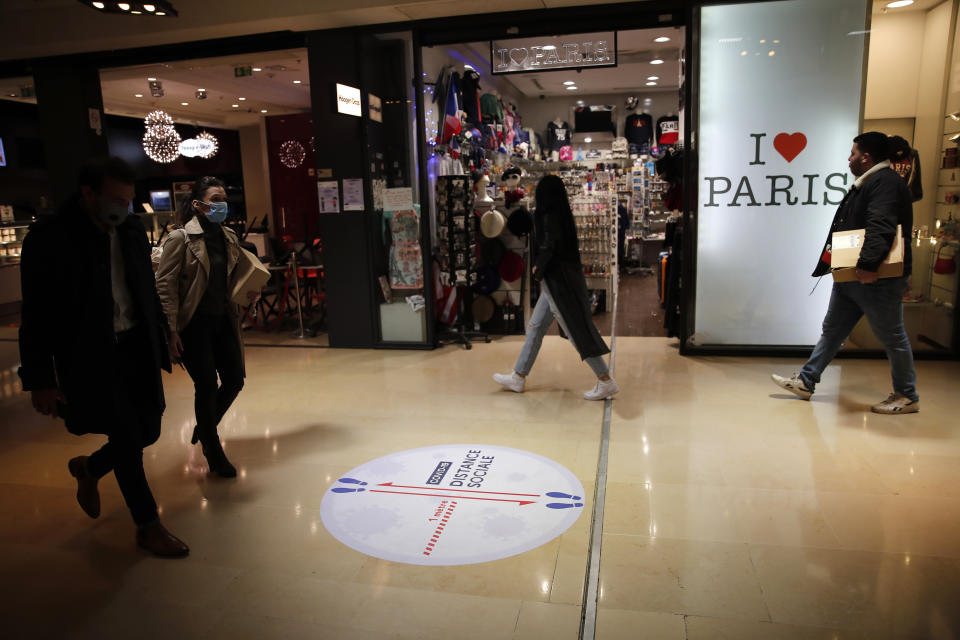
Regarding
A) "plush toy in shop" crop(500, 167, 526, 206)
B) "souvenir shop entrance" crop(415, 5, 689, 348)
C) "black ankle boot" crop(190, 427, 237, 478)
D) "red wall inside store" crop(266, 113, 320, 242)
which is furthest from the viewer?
"red wall inside store" crop(266, 113, 320, 242)

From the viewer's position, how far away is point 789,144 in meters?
5.25

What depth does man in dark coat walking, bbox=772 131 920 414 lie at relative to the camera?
12.4ft

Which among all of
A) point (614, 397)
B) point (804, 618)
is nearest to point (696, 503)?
point (804, 618)

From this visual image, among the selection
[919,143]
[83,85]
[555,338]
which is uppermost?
[83,85]

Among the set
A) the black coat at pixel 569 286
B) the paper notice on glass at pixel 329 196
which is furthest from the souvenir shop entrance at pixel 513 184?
the black coat at pixel 569 286

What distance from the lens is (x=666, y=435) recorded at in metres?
3.83

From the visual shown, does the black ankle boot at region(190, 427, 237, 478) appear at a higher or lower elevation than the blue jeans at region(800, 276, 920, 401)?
lower

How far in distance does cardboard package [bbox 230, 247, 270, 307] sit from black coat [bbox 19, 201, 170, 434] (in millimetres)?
734

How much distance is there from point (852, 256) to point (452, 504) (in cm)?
281

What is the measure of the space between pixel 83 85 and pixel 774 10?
22.0 feet

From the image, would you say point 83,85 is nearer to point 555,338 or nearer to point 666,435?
point 555,338

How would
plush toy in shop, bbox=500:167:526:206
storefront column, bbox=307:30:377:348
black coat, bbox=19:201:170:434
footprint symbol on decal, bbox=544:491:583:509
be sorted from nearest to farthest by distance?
1. black coat, bbox=19:201:170:434
2. footprint symbol on decal, bbox=544:491:583:509
3. storefront column, bbox=307:30:377:348
4. plush toy in shop, bbox=500:167:526:206

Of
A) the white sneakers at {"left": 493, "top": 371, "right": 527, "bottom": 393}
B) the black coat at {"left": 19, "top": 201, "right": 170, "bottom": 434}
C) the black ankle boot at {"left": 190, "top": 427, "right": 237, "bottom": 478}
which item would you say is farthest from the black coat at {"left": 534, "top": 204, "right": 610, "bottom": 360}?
the black coat at {"left": 19, "top": 201, "right": 170, "bottom": 434}

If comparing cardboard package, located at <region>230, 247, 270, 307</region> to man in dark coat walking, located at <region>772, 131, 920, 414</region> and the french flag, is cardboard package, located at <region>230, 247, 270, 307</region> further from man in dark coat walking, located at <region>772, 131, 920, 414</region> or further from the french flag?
the french flag
